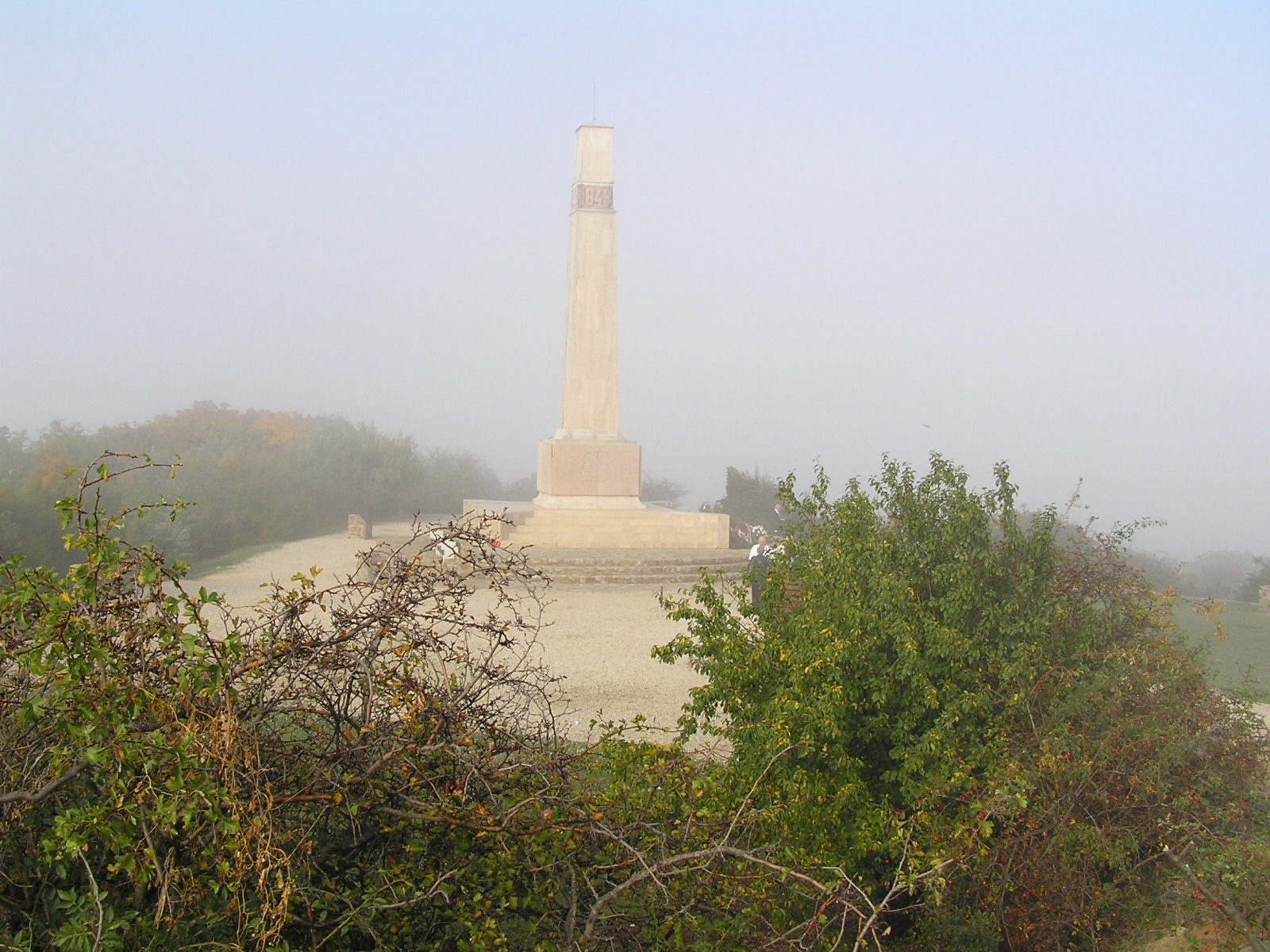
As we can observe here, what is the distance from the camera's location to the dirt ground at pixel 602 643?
30.7 ft

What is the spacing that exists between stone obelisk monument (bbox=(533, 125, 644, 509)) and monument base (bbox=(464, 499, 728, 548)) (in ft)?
1.73

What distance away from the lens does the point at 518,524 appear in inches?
762

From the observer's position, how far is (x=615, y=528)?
19703mm

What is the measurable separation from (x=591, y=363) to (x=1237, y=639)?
39.1 ft

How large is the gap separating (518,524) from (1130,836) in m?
14.8

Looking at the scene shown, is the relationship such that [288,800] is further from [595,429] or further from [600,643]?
[595,429]

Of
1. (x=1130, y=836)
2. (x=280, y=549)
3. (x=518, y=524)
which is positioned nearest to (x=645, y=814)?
(x=1130, y=836)

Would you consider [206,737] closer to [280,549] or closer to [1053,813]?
[1053,813]

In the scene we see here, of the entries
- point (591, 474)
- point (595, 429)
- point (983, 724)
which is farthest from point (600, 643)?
point (595, 429)

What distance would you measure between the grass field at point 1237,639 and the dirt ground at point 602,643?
691 mm

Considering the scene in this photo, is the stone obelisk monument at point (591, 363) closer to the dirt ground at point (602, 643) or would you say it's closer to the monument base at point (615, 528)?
the monument base at point (615, 528)

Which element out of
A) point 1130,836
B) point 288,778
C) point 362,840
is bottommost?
point 1130,836

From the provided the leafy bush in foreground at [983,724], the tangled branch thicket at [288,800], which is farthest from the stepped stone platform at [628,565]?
the tangled branch thicket at [288,800]

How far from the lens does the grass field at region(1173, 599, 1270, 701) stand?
34.3 feet
